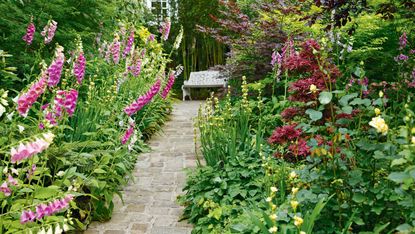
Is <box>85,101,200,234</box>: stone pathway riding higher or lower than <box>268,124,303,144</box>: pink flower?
lower

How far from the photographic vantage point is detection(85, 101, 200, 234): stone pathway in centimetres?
348

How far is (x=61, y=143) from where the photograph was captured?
369 cm

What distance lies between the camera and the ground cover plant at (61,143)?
2.30 metres

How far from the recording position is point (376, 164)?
2.40 m

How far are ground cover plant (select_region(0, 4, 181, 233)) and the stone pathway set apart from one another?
0.12 metres

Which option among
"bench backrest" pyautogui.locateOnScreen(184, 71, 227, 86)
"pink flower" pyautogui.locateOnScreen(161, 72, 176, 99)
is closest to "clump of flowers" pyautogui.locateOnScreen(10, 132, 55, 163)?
"pink flower" pyautogui.locateOnScreen(161, 72, 176, 99)

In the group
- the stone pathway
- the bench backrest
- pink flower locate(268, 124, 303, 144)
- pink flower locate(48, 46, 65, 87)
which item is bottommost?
the stone pathway

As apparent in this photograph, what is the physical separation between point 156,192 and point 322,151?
7.43 feet

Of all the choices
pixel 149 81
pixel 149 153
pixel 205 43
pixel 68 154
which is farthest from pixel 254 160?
pixel 205 43

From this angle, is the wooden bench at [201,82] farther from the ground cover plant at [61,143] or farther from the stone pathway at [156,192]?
the ground cover plant at [61,143]

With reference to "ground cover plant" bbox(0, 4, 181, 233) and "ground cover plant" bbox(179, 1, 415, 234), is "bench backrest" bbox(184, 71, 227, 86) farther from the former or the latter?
"ground cover plant" bbox(179, 1, 415, 234)

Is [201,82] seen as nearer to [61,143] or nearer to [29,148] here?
[61,143]

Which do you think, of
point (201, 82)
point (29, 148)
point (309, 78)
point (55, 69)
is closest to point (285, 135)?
point (309, 78)

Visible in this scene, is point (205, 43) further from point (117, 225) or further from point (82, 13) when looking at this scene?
point (117, 225)
